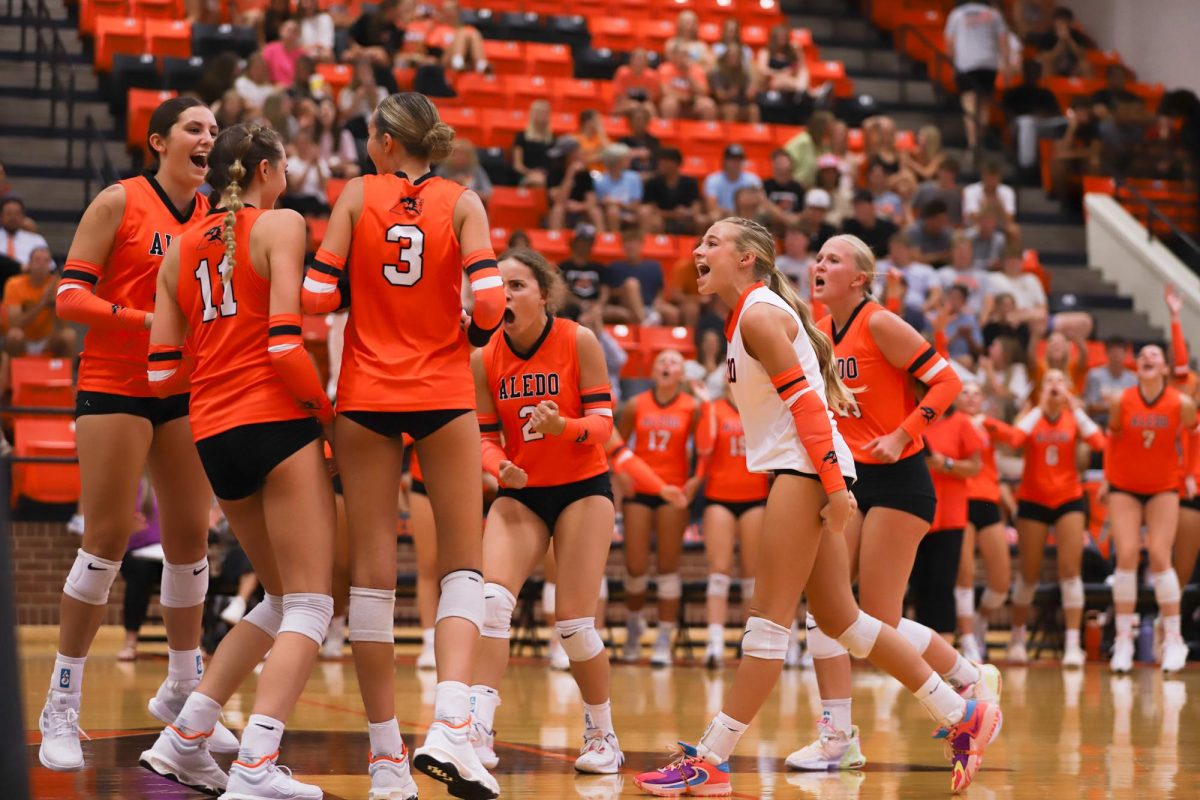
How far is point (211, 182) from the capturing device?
4.99 metres

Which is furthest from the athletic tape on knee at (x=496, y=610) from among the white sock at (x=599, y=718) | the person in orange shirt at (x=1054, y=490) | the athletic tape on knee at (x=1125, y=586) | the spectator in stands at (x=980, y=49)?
the spectator in stands at (x=980, y=49)

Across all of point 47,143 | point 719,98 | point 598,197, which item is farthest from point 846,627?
point 719,98

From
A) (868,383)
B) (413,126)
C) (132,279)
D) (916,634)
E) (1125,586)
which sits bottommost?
(1125,586)

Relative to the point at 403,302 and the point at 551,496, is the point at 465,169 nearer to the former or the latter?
the point at 551,496

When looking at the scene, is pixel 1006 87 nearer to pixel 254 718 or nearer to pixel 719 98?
pixel 719 98

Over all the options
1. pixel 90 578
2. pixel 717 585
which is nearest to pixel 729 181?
pixel 717 585

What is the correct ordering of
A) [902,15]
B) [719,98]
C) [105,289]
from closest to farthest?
[105,289]
[719,98]
[902,15]

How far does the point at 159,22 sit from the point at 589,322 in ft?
19.7

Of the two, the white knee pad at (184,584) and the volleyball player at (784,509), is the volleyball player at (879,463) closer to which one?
the volleyball player at (784,509)

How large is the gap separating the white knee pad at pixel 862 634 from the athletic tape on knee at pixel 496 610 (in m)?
1.24

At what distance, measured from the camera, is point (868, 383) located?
6.23 m

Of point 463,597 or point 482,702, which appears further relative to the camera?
point 482,702

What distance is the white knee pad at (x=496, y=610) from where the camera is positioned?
5.76 metres

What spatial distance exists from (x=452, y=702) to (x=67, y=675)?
1.82 m
